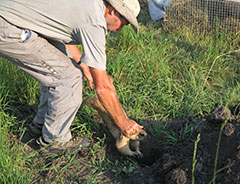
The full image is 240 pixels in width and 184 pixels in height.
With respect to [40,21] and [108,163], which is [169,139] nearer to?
[108,163]

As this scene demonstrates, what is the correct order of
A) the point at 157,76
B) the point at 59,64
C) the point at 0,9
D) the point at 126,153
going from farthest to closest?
the point at 157,76, the point at 126,153, the point at 59,64, the point at 0,9

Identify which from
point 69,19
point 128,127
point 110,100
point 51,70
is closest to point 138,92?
point 128,127

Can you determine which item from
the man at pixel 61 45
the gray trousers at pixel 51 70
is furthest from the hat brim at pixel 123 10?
the gray trousers at pixel 51 70

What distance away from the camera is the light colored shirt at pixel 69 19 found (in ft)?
8.24

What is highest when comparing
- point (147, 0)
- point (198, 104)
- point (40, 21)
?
point (40, 21)

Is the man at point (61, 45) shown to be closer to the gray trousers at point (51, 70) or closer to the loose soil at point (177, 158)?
the gray trousers at point (51, 70)

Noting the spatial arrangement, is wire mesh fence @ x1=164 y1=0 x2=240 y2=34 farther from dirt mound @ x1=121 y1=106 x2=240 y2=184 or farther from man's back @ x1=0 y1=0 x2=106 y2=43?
man's back @ x1=0 y1=0 x2=106 y2=43

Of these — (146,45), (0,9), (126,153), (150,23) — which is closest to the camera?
(0,9)

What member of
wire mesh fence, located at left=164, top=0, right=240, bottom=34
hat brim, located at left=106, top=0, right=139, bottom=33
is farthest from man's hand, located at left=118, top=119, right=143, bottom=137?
wire mesh fence, located at left=164, top=0, right=240, bottom=34

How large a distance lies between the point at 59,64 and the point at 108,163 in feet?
3.21

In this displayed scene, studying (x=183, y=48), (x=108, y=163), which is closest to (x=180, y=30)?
(x=183, y=48)

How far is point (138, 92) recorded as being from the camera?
3705mm

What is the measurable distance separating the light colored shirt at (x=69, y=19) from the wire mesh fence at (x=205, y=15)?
8.18 ft

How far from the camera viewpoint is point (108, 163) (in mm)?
3100
